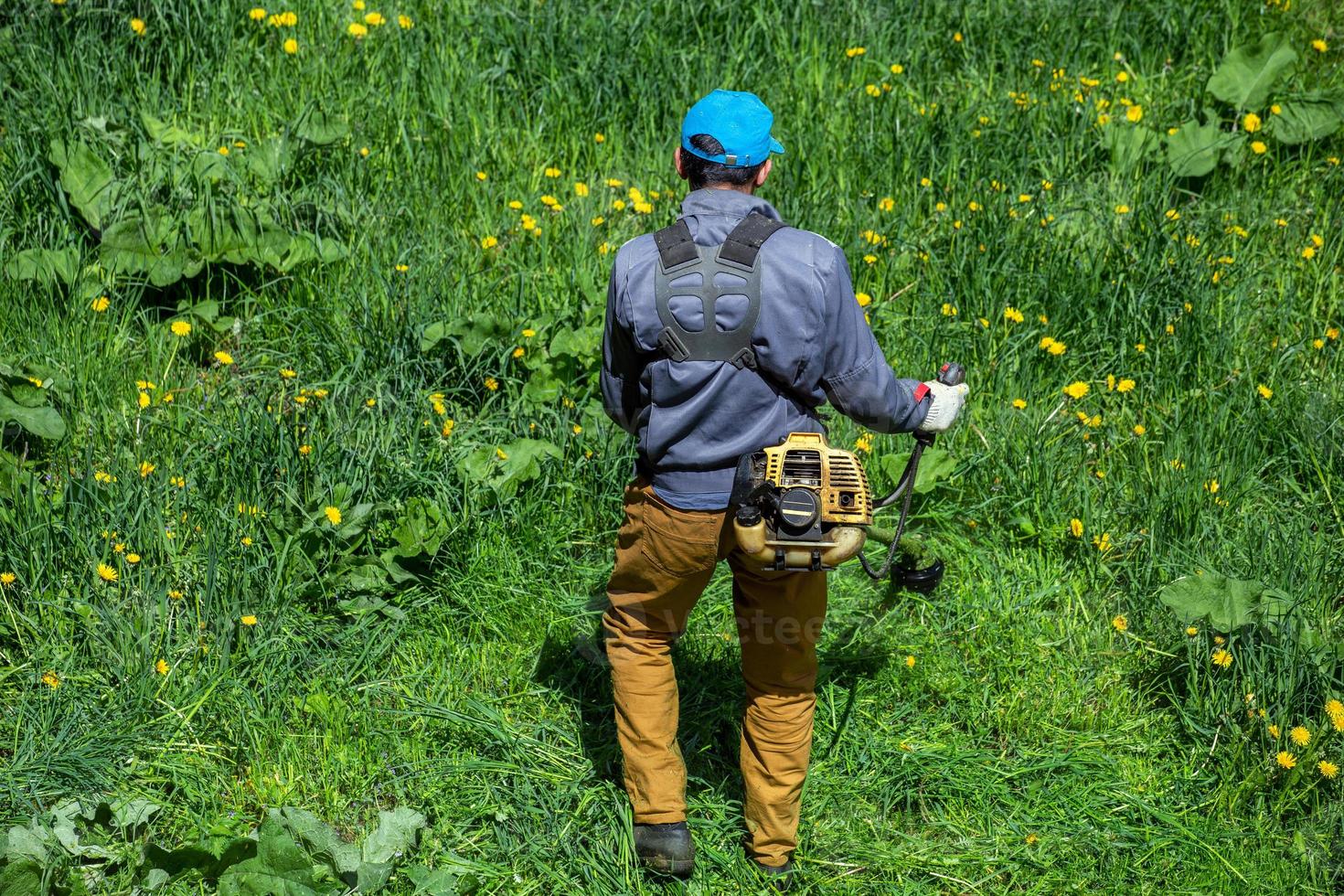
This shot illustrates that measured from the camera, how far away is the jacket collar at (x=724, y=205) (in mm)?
2781

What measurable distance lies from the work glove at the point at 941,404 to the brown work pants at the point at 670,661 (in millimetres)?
436

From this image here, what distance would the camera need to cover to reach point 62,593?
354 cm

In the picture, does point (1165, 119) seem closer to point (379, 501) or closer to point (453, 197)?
point (453, 197)

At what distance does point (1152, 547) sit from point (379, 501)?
7.60ft

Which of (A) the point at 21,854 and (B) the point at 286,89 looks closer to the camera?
(A) the point at 21,854

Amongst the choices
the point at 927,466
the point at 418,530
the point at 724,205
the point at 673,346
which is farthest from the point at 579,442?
the point at 724,205

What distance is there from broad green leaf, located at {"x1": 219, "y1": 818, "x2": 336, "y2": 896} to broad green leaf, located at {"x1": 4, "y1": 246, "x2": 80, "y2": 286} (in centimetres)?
221

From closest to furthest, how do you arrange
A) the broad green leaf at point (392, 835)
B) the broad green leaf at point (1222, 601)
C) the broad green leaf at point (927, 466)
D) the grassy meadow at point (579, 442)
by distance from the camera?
the broad green leaf at point (392, 835) → the grassy meadow at point (579, 442) → the broad green leaf at point (1222, 601) → the broad green leaf at point (927, 466)

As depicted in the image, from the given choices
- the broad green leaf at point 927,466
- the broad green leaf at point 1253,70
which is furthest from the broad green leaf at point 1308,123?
the broad green leaf at point 927,466

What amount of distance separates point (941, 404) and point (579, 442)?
4.83ft

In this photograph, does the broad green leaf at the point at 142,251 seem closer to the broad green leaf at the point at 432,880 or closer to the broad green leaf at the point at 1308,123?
→ the broad green leaf at the point at 432,880

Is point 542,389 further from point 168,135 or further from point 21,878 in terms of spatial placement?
point 21,878

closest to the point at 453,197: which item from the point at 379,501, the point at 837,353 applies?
the point at 379,501

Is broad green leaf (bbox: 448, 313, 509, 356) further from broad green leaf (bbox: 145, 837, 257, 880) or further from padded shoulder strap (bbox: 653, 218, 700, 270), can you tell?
broad green leaf (bbox: 145, 837, 257, 880)
